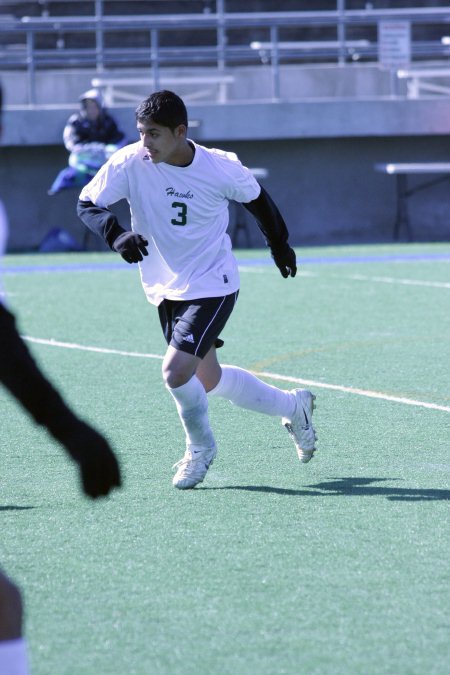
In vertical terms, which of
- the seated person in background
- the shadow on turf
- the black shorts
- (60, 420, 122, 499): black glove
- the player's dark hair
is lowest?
the seated person in background

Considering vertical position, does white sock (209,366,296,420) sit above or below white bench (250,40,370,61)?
above

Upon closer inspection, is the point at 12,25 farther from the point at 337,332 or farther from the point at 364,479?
the point at 364,479

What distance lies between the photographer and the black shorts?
5.46 metres

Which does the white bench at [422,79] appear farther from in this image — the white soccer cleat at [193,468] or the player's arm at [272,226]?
the white soccer cleat at [193,468]

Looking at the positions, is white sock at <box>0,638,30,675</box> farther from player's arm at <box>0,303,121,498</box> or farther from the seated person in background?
the seated person in background

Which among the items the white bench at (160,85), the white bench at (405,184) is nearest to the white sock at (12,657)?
the white bench at (405,184)

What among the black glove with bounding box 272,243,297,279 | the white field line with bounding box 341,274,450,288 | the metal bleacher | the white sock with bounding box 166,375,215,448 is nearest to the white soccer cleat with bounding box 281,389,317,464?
the white sock with bounding box 166,375,215,448

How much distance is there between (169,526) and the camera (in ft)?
15.9

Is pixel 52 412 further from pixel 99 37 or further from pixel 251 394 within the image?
pixel 99 37

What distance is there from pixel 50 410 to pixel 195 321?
2923mm

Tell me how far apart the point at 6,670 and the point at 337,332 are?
7805 mm

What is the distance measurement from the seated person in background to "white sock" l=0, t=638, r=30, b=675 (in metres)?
15.0

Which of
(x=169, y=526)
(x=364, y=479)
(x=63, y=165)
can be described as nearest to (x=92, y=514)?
(x=169, y=526)

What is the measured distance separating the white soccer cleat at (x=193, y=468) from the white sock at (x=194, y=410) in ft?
0.12
